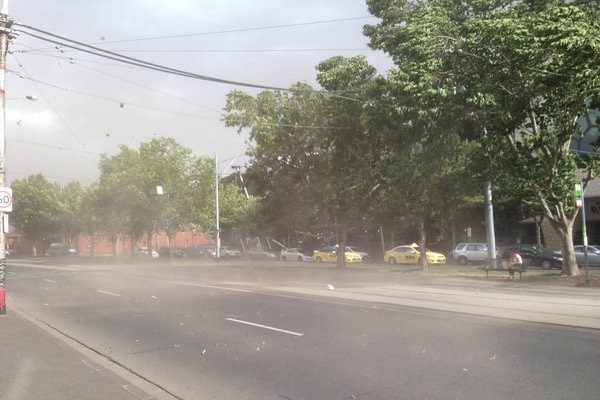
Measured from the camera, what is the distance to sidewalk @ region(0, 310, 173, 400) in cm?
614

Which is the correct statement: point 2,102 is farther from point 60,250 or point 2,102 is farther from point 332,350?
point 60,250

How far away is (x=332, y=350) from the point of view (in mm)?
8367

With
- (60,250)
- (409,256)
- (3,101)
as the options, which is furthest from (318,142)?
(60,250)

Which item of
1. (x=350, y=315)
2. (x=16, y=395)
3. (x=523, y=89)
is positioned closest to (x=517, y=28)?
(x=523, y=89)

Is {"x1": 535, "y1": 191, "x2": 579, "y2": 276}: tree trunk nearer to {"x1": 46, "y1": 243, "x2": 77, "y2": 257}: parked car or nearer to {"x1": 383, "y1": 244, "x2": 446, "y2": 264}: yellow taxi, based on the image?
{"x1": 383, "y1": 244, "x2": 446, "y2": 264}: yellow taxi

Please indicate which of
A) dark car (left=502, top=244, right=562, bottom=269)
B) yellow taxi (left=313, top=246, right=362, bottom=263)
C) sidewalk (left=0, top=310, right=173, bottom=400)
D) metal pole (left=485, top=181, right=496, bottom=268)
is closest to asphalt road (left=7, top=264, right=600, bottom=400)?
sidewalk (left=0, top=310, right=173, bottom=400)

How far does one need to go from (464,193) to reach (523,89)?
833 cm

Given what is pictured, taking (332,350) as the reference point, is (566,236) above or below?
above

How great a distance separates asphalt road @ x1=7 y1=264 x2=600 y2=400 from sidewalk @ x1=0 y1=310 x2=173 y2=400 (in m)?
0.39

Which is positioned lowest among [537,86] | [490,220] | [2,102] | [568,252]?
[568,252]

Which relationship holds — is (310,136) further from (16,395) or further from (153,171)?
(16,395)

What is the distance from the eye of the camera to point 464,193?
2616 centimetres

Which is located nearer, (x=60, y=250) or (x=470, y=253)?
(x=470, y=253)

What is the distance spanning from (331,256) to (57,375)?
38659 millimetres
